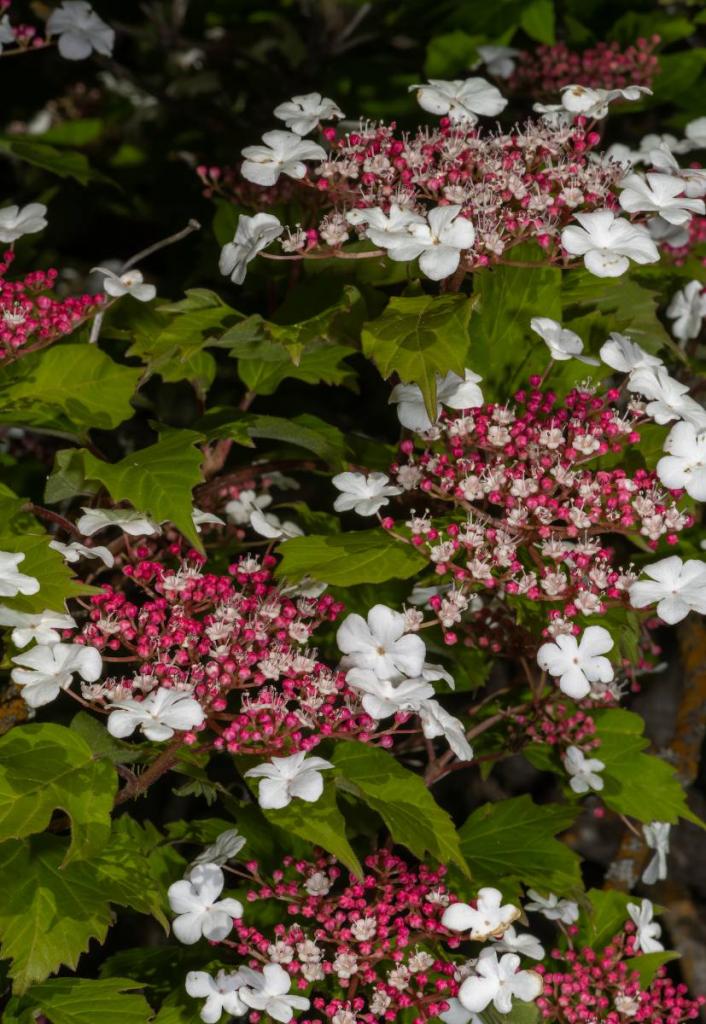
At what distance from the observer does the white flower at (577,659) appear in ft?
5.88

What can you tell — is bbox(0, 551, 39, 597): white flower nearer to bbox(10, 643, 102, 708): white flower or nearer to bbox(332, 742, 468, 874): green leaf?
bbox(10, 643, 102, 708): white flower

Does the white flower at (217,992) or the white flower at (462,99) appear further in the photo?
the white flower at (462,99)

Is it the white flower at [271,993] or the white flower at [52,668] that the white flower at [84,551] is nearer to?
the white flower at [52,668]

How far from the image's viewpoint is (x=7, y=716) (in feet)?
6.64

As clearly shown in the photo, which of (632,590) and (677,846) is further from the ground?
(632,590)

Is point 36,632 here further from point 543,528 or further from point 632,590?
point 632,590

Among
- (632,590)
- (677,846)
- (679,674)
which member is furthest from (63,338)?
(677,846)

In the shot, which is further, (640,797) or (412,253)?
(640,797)

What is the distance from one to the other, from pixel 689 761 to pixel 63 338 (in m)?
1.67

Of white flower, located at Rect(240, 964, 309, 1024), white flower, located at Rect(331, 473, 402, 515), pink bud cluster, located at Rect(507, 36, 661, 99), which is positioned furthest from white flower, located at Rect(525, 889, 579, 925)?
pink bud cluster, located at Rect(507, 36, 661, 99)

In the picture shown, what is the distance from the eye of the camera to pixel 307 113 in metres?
2.13

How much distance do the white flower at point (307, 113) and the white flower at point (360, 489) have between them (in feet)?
1.88

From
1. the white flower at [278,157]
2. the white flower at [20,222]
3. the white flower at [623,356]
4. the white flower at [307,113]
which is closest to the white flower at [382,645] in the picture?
the white flower at [623,356]

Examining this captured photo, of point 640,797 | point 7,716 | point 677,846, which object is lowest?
point 677,846
